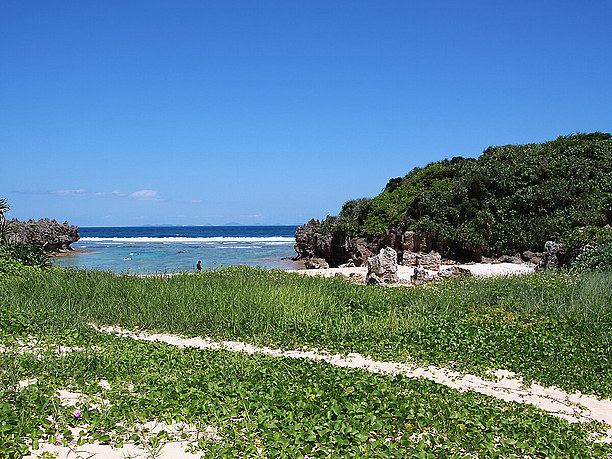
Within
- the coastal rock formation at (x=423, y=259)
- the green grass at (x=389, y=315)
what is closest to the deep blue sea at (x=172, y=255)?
the green grass at (x=389, y=315)

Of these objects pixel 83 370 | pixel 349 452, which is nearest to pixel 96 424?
pixel 83 370

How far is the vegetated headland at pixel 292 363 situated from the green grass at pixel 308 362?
3 centimetres

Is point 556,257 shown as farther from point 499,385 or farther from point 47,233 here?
point 47,233

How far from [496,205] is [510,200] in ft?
2.59

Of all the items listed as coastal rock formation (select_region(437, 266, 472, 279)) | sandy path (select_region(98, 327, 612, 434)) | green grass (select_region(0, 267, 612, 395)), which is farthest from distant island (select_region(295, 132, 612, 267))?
sandy path (select_region(98, 327, 612, 434))

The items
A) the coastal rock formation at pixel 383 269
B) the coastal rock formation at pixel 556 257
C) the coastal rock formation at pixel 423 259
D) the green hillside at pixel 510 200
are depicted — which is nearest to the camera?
the coastal rock formation at pixel 383 269

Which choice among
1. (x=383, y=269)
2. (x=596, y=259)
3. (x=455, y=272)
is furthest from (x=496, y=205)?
(x=383, y=269)

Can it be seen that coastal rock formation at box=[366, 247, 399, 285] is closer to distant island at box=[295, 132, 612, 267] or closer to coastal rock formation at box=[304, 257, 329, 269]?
distant island at box=[295, 132, 612, 267]

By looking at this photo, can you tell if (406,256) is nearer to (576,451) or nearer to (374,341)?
(374,341)

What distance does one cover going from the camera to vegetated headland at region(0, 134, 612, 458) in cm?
436

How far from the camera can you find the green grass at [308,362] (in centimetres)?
438

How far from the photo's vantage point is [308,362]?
673 cm

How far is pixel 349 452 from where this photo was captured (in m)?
4.16

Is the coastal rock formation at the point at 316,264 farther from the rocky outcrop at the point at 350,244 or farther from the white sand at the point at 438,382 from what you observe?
the white sand at the point at 438,382
